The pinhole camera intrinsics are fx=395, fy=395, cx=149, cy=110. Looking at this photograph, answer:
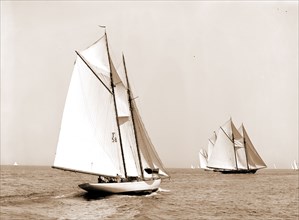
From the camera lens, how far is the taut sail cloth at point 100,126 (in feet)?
128

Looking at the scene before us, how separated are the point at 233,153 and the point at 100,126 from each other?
9921 cm

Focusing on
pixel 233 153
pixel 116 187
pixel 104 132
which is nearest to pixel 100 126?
pixel 104 132

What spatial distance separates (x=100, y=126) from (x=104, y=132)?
0.77 metres

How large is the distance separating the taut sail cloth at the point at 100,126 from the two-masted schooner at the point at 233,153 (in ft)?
283

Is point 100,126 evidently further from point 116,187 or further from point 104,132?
point 116,187

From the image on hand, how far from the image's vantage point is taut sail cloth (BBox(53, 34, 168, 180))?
39.1m

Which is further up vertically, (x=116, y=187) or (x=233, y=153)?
(x=233, y=153)

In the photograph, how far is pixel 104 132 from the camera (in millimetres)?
41594

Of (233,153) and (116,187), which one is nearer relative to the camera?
(116,187)

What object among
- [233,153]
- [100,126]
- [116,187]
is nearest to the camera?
[116,187]

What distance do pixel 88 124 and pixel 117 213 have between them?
1115 centimetres

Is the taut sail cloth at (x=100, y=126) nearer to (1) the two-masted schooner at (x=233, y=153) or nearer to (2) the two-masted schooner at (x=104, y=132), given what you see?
(2) the two-masted schooner at (x=104, y=132)

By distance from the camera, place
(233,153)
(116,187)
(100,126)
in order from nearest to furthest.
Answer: (116,187) → (100,126) → (233,153)

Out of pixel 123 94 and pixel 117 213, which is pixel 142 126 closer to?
pixel 123 94
